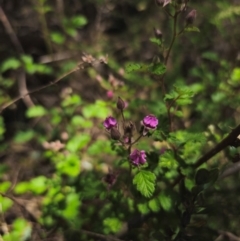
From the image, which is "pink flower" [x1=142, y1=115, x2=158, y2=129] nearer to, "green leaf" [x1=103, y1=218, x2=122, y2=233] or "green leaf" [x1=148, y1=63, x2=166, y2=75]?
"green leaf" [x1=148, y1=63, x2=166, y2=75]

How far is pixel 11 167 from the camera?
272 cm

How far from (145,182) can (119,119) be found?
89 centimetres

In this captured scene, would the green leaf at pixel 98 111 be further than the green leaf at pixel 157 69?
Yes

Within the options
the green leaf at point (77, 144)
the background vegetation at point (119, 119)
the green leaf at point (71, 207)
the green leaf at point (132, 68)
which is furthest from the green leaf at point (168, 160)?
the green leaf at point (77, 144)

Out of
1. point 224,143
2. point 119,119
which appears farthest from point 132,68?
point 119,119

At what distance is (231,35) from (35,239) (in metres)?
1.87

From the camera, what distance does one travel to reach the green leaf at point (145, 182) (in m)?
1.37

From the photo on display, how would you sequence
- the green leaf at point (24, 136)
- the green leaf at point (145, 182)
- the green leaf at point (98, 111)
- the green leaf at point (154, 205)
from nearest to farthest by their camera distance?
the green leaf at point (145, 182) → the green leaf at point (154, 205) → the green leaf at point (98, 111) → the green leaf at point (24, 136)

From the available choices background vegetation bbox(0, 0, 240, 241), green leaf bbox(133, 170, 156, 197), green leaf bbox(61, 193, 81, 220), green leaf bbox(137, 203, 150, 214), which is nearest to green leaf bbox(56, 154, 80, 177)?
Answer: background vegetation bbox(0, 0, 240, 241)

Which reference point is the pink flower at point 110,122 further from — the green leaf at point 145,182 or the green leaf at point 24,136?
the green leaf at point 24,136

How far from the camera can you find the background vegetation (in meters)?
1.64

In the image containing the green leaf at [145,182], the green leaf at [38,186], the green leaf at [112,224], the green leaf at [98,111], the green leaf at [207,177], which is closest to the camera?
the green leaf at [145,182]

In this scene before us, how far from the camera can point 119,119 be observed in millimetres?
2252

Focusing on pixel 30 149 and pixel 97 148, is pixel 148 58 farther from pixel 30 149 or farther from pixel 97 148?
pixel 97 148
